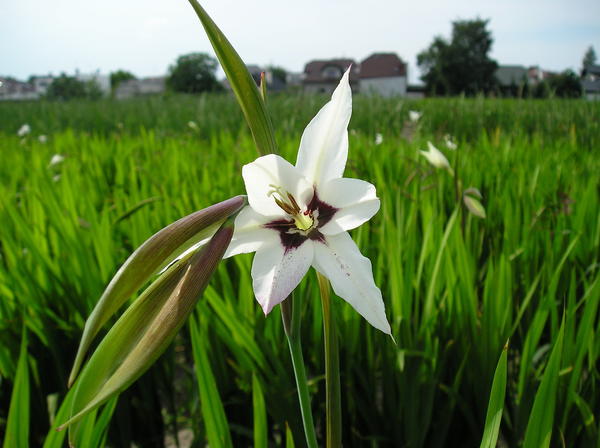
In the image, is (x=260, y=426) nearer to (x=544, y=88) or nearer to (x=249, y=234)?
(x=249, y=234)

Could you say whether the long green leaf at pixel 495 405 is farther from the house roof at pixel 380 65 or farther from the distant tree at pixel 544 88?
the house roof at pixel 380 65

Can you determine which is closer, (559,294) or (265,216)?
(265,216)

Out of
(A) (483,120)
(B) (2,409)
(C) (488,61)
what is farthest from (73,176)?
(C) (488,61)

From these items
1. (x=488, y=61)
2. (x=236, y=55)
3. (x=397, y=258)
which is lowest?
(x=397, y=258)

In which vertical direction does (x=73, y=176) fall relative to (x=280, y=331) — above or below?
above

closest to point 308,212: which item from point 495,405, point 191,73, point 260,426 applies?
point 495,405

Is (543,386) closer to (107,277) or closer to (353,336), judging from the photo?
(353,336)

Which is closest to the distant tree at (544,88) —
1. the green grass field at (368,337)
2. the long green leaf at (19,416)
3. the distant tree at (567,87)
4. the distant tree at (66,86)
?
the distant tree at (567,87)
